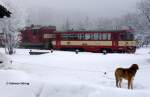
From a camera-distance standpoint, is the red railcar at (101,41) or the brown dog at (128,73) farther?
the red railcar at (101,41)

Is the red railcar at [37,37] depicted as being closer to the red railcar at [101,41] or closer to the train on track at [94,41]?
the train on track at [94,41]

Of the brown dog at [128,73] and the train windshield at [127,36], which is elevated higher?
the train windshield at [127,36]

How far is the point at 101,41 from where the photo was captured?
48.2 metres

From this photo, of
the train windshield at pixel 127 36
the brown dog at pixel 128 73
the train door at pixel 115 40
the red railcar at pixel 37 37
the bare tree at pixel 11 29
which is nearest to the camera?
the brown dog at pixel 128 73

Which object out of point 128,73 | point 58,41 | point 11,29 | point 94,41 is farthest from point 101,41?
point 128,73

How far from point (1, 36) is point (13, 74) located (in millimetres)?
38470

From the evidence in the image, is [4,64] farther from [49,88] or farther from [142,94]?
[142,94]

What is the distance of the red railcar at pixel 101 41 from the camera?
47344 millimetres

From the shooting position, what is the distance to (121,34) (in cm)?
4772

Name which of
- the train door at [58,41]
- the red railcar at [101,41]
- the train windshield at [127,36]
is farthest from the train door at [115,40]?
the train door at [58,41]

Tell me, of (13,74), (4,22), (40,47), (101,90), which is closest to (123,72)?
(101,90)

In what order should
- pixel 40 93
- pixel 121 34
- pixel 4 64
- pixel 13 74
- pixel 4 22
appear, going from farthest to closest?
pixel 4 22 < pixel 121 34 < pixel 4 64 < pixel 13 74 < pixel 40 93

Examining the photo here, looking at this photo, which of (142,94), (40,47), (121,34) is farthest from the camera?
(40,47)

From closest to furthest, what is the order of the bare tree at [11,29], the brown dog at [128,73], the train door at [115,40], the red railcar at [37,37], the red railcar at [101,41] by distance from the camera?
the brown dog at [128,73], the train door at [115,40], the red railcar at [101,41], the bare tree at [11,29], the red railcar at [37,37]
